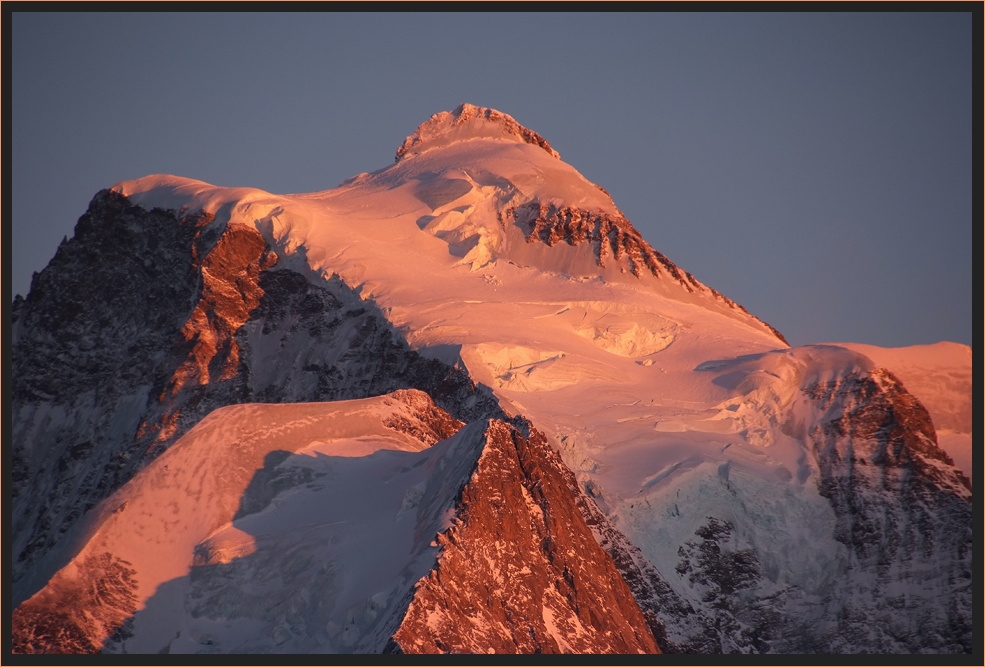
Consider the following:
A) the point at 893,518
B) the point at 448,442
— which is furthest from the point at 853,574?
the point at 448,442

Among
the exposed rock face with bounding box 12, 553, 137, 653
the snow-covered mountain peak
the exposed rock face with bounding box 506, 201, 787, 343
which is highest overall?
the snow-covered mountain peak

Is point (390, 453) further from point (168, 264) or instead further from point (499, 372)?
point (168, 264)

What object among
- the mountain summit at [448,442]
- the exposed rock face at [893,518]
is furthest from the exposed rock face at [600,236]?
the exposed rock face at [893,518]

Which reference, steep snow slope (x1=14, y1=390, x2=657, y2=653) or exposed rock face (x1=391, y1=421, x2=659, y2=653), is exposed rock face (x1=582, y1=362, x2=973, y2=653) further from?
exposed rock face (x1=391, y1=421, x2=659, y2=653)

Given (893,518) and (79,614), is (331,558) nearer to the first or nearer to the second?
(79,614)

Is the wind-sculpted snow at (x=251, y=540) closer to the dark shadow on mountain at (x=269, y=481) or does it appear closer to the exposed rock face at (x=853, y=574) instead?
the dark shadow on mountain at (x=269, y=481)

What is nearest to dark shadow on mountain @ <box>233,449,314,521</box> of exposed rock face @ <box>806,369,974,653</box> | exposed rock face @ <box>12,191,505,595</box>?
exposed rock face @ <box>12,191,505,595</box>
